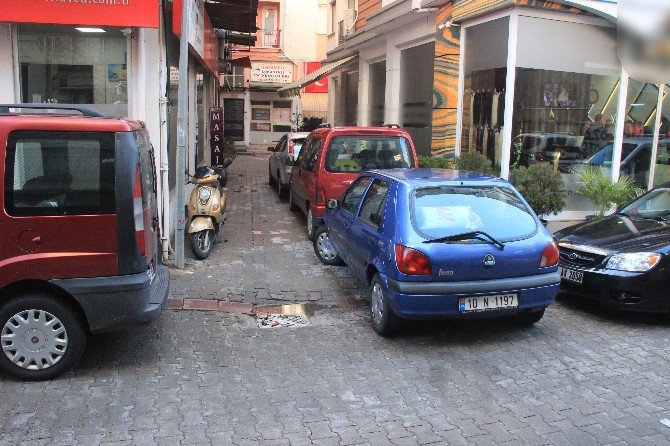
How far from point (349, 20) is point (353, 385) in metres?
18.9

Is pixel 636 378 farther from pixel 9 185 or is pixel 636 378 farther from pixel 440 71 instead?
pixel 440 71

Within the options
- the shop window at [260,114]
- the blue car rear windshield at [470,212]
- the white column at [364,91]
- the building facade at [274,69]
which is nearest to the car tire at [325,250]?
the blue car rear windshield at [470,212]

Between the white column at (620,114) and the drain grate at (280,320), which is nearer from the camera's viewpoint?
the drain grate at (280,320)

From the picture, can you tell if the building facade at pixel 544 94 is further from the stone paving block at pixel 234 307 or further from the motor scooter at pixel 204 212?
the stone paving block at pixel 234 307

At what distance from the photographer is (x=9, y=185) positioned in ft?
14.4

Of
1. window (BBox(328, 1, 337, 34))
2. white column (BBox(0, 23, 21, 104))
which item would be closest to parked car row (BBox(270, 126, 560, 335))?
white column (BBox(0, 23, 21, 104))

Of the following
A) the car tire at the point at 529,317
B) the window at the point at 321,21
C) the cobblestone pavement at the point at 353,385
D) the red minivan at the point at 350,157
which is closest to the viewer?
the cobblestone pavement at the point at 353,385

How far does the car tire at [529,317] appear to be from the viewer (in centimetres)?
588

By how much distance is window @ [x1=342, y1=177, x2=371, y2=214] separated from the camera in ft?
22.6

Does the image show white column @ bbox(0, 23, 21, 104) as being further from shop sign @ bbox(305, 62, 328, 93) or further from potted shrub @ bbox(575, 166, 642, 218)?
shop sign @ bbox(305, 62, 328, 93)

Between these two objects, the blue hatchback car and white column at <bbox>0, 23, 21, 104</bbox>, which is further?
white column at <bbox>0, 23, 21, 104</bbox>

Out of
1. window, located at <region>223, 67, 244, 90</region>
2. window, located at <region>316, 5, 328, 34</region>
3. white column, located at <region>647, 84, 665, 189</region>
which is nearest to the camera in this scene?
white column, located at <region>647, 84, 665, 189</region>

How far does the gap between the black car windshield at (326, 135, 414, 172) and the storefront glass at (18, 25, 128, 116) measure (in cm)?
309

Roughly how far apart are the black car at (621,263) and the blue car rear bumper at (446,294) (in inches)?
46.4
